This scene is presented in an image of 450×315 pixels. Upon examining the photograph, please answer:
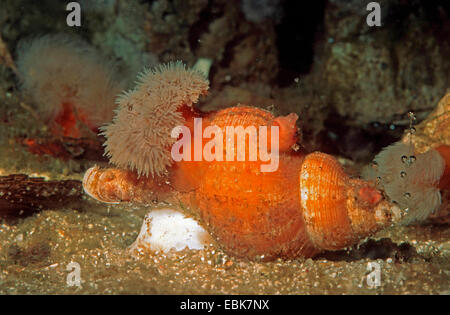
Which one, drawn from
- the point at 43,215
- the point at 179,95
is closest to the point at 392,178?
the point at 179,95

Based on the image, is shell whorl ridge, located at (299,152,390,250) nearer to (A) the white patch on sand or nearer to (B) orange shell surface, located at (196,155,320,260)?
(B) orange shell surface, located at (196,155,320,260)

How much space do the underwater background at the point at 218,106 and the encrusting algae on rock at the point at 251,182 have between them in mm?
217

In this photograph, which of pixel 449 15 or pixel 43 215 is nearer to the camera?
pixel 43 215

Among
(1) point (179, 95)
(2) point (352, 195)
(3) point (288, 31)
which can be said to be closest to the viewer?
(2) point (352, 195)

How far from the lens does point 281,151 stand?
2523 mm

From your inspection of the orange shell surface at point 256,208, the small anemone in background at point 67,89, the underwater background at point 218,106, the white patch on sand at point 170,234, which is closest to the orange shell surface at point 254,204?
the orange shell surface at point 256,208

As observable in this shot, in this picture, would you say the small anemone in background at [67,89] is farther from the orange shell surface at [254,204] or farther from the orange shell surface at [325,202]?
the orange shell surface at [325,202]

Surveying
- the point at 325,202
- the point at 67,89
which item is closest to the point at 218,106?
the point at 67,89

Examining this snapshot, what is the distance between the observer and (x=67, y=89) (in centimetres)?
416

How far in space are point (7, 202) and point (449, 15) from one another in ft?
16.5

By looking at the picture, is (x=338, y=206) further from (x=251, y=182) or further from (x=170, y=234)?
(x=170, y=234)

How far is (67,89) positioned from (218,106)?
1891mm

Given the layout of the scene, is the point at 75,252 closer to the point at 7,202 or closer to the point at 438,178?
the point at 7,202

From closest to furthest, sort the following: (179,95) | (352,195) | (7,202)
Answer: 1. (352,195)
2. (179,95)
3. (7,202)
